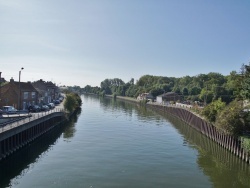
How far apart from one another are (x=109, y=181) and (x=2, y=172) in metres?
11.4

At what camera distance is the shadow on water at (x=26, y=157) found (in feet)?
110

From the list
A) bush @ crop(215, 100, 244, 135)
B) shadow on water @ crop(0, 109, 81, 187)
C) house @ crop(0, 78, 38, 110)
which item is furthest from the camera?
house @ crop(0, 78, 38, 110)

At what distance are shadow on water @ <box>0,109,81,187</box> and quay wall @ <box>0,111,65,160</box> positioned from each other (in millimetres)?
794

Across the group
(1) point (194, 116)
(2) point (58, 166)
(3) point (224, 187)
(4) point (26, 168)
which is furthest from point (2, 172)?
(1) point (194, 116)

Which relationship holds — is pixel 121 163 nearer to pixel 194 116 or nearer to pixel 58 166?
pixel 58 166

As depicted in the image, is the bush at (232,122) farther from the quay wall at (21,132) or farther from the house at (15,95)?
the house at (15,95)

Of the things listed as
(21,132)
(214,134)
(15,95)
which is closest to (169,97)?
(15,95)

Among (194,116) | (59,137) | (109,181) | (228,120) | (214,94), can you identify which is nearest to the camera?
(109,181)

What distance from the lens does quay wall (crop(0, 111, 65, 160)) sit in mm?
38544

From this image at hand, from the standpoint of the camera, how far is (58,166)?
3666 centimetres

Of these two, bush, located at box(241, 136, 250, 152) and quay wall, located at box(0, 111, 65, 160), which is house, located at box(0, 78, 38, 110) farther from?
bush, located at box(241, 136, 250, 152)

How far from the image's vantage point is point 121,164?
38312mm

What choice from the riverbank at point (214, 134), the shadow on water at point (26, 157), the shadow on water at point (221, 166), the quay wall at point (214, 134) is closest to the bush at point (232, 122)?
the riverbank at point (214, 134)

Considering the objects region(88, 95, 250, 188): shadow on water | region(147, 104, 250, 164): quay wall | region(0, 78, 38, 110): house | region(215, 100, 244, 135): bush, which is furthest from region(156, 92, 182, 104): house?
region(215, 100, 244, 135): bush
